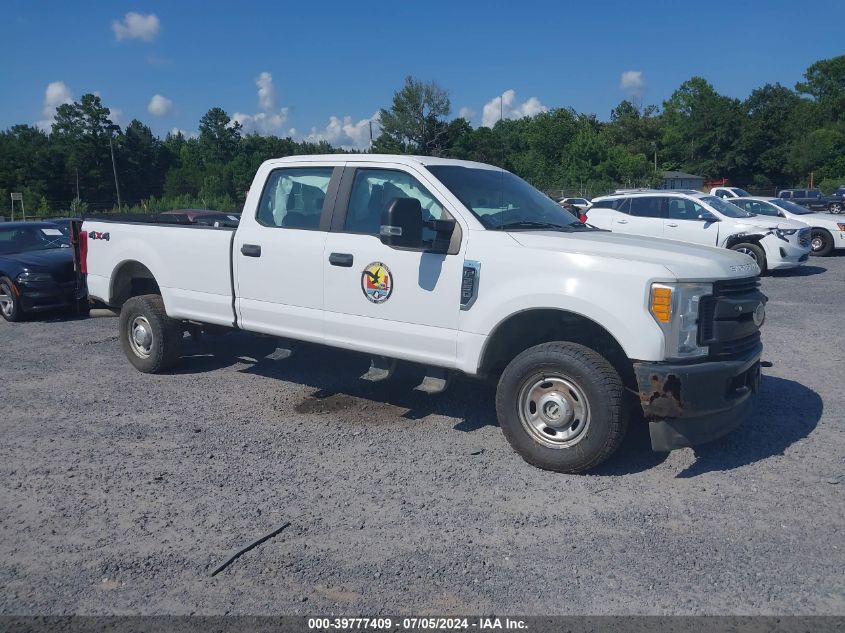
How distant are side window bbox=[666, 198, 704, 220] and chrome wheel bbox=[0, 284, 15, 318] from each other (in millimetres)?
12935

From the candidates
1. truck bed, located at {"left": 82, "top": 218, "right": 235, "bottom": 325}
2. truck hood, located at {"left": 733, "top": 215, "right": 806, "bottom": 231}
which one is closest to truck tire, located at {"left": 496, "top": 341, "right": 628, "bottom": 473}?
truck bed, located at {"left": 82, "top": 218, "right": 235, "bottom": 325}

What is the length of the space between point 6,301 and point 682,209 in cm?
1322

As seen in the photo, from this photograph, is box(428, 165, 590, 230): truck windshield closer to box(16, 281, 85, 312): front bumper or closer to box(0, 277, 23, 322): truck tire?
box(16, 281, 85, 312): front bumper

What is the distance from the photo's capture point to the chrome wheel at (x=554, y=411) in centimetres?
484

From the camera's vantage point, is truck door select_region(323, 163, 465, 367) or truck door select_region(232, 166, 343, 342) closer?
truck door select_region(323, 163, 465, 367)

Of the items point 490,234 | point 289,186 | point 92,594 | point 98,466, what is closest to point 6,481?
point 98,466

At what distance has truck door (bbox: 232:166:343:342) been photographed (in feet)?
19.7

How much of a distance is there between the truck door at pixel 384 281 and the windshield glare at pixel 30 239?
8650 mm

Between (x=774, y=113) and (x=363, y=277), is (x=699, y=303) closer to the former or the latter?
(x=363, y=277)

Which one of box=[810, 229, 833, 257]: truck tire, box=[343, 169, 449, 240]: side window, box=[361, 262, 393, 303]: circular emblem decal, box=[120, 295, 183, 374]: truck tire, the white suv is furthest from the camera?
box=[810, 229, 833, 257]: truck tire

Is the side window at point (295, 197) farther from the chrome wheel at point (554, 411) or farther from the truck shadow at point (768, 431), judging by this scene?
the truck shadow at point (768, 431)

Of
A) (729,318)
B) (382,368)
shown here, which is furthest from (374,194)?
(729,318)

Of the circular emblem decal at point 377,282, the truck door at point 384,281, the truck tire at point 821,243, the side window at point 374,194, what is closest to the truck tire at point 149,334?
the truck door at point 384,281

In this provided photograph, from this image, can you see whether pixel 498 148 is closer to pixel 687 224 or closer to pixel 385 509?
pixel 687 224
